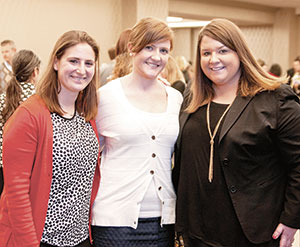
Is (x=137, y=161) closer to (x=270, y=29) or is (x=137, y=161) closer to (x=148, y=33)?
(x=148, y=33)

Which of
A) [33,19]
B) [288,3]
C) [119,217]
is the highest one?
[288,3]

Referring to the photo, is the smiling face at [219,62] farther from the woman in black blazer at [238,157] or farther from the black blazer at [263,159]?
the black blazer at [263,159]

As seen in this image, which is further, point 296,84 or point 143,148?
point 296,84

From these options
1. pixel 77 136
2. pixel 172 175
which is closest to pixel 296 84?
pixel 172 175

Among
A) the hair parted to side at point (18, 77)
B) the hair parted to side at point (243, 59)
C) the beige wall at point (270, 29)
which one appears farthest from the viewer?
the beige wall at point (270, 29)

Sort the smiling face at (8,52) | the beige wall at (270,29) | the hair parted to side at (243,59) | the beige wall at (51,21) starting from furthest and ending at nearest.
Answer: the beige wall at (270,29) → the beige wall at (51,21) → the smiling face at (8,52) → the hair parted to side at (243,59)

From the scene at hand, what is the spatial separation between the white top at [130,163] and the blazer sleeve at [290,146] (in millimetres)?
567

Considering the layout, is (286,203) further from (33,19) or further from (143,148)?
(33,19)

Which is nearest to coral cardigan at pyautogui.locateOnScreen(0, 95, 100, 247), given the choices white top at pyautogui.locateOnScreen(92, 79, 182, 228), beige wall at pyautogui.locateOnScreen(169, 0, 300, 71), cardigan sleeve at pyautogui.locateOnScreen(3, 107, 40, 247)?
cardigan sleeve at pyautogui.locateOnScreen(3, 107, 40, 247)

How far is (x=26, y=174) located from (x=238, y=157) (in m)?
0.97

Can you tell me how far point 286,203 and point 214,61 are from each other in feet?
2.53

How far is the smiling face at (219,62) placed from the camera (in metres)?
2.11

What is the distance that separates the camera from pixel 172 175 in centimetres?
233

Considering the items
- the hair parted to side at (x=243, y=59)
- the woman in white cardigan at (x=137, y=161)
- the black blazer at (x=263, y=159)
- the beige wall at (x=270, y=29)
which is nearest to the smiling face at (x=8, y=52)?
the woman in white cardigan at (x=137, y=161)
